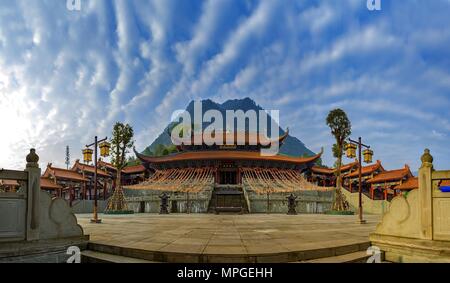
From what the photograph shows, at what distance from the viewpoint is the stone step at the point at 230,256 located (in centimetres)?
600

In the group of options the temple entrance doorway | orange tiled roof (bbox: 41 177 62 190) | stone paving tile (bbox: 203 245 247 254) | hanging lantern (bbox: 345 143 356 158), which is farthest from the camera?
the temple entrance doorway

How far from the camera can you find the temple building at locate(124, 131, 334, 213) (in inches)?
1224

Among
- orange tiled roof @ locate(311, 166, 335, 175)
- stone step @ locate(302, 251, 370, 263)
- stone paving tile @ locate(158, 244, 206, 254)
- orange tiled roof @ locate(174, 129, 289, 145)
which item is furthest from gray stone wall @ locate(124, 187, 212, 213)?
stone step @ locate(302, 251, 370, 263)

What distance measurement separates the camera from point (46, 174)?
38.1 metres

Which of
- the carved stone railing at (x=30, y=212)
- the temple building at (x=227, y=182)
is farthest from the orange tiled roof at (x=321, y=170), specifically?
the carved stone railing at (x=30, y=212)

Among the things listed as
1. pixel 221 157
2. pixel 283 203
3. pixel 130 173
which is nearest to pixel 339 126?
pixel 283 203

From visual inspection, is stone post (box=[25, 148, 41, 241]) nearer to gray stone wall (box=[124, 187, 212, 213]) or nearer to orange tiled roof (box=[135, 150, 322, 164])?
gray stone wall (box=[124, 187, 212, 213])

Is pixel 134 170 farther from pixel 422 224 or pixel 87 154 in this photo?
pixel 422 224

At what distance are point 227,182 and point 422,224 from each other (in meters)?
35.6

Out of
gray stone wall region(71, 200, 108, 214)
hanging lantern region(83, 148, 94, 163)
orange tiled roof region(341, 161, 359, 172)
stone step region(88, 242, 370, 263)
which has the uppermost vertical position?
hanging lantern region(83, 148, 94, 163)

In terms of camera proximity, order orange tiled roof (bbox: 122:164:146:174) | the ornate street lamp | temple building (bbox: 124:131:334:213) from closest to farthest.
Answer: the ornate street lamp < temple building (bbox: 124:131:334:213) < orange tiled roof (bbox: 122:164:146:174)

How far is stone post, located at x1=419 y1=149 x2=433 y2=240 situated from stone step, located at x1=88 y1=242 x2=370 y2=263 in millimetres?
1678

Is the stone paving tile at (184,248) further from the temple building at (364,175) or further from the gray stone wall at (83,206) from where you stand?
the temple building at (364,175)

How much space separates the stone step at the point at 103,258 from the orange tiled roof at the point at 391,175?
127 ft
